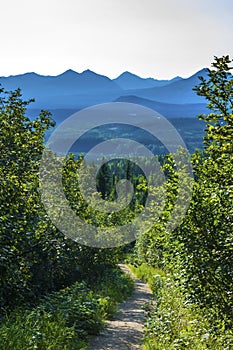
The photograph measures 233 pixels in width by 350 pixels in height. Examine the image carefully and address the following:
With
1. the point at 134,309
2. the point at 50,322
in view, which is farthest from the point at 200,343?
the point at 134,309

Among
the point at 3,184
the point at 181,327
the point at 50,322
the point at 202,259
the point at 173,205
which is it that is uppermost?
the point at 3,184

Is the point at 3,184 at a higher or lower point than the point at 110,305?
higher

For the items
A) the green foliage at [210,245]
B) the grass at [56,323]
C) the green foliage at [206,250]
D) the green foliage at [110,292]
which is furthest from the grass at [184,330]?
the green foliage at [110,292]

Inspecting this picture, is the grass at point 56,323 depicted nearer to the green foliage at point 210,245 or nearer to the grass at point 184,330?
Answer: the grass at point 184,330

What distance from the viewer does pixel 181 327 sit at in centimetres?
1080

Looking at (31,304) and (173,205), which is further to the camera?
(31,304)

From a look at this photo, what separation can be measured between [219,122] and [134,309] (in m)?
13.9

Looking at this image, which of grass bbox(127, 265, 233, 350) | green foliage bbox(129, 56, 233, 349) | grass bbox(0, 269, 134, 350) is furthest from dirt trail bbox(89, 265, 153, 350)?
green foliage bbox(129, 56, 233, 349)

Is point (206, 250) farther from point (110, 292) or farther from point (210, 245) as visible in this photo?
point (110, 292)

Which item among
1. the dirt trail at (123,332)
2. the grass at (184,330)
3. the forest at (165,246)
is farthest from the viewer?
the dirt trail at (123,332)

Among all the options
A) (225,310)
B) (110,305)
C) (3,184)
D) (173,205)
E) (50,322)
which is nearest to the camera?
(3,184)

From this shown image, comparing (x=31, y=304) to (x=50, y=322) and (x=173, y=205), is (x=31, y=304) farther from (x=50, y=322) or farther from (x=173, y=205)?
(x=173, y=205)

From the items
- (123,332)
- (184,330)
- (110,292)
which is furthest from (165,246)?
(110,292)

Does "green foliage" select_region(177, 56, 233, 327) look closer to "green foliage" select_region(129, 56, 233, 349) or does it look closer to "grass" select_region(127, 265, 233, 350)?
"green foliage" select_region(129, 56, 233, 349)
